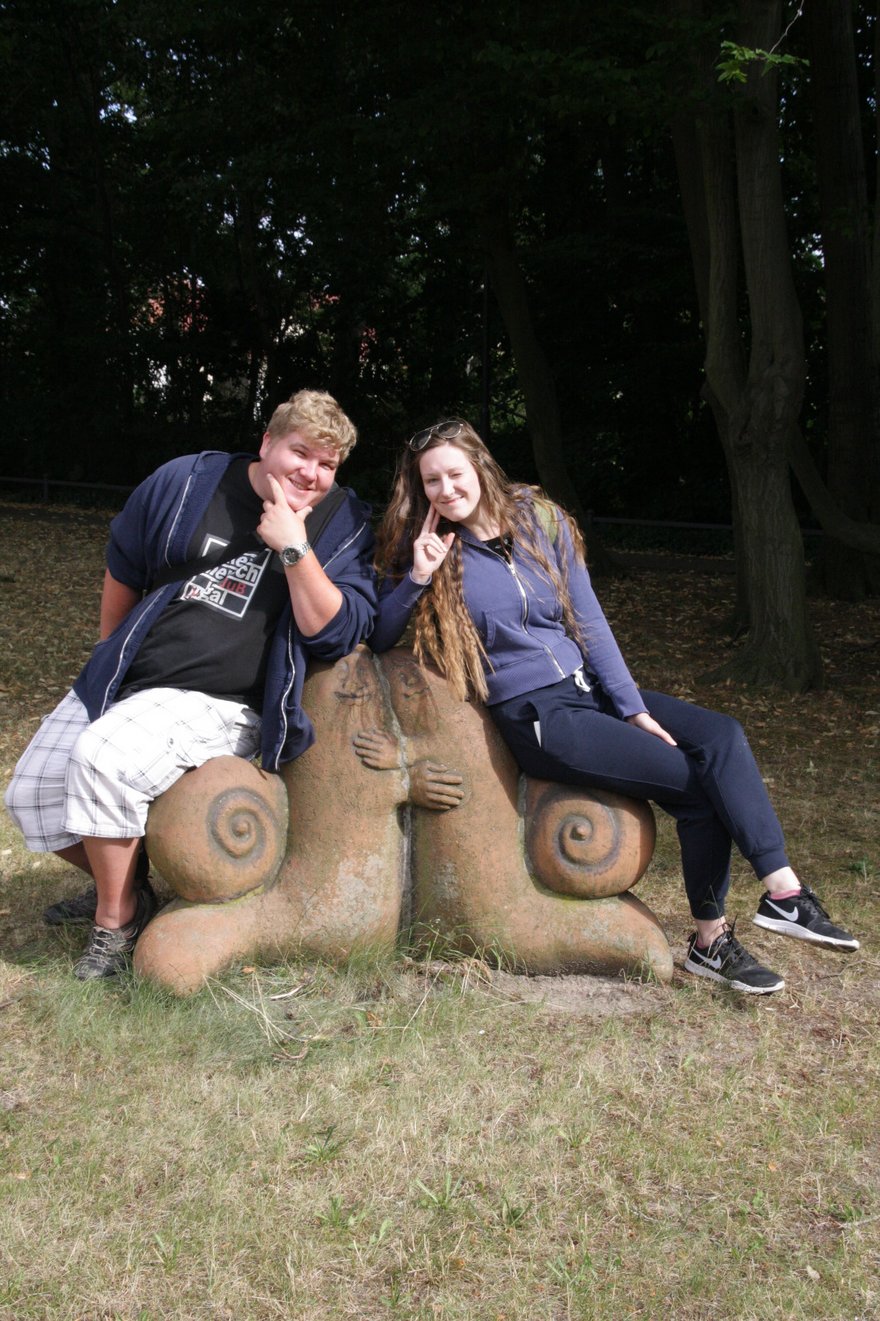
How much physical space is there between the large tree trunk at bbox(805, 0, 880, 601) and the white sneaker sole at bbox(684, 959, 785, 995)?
24.6ft

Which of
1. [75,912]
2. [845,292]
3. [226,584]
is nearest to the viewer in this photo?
[226,584]

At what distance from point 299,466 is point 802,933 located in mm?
2129

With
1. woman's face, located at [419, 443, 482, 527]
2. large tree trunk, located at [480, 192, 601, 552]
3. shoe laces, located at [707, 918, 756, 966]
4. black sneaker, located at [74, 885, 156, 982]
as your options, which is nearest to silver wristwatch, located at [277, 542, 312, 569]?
woman's face, located at [419, 443, 482, 527]

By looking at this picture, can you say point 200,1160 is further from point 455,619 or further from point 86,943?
point 455,619

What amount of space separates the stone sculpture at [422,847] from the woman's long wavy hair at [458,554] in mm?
112

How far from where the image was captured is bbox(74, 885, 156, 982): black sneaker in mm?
3861

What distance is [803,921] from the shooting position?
3.65 meters

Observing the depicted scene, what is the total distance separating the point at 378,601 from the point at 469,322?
18.5 meters

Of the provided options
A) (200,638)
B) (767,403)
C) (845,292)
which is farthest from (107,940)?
(845,292)

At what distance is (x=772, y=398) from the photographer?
8.50m

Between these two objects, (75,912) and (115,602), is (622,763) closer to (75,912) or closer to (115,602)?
(115,602)

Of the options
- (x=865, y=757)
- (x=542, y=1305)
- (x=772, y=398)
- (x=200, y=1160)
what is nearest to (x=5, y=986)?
(x=200, y=1160)

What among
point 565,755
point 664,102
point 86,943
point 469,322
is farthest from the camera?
point 469,322

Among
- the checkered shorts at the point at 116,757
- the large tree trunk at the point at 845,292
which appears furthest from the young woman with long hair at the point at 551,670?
the large tree trunk at the point at 845,292
